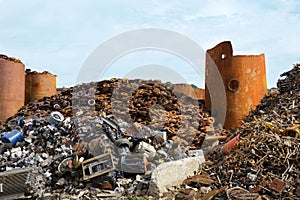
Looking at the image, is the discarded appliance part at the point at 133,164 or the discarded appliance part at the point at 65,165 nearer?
the discarded appliance part at the point at 133,164

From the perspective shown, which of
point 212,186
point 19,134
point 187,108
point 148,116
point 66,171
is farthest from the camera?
point 187,108

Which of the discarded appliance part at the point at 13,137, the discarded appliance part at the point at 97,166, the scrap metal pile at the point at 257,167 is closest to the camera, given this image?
the scrap metal pile at the point at 257,167

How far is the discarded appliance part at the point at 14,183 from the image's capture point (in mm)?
5082

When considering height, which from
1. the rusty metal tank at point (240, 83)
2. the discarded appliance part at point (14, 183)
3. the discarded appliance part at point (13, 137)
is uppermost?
the rusty metal tank at point (240, 83)

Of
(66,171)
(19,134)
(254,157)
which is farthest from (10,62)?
(254,157)

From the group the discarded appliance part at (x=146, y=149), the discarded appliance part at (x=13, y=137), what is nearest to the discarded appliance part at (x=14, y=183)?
the discarded appliance part at (x=13, y=137)

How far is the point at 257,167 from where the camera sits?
504 centimetres

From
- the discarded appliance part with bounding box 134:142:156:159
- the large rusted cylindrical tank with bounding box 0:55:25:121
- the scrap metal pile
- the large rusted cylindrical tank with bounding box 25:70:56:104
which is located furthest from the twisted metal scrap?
the large rusted cylindrical tank with bounding box 25:70:56:104

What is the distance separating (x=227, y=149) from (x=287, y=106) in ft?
5.65

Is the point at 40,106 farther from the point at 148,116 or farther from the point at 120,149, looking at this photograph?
the point at 120,149

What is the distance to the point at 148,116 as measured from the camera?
26.9 feet

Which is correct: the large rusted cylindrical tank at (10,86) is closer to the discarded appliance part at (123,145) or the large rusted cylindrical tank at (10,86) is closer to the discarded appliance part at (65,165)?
the discarded appliance part at (65,165)

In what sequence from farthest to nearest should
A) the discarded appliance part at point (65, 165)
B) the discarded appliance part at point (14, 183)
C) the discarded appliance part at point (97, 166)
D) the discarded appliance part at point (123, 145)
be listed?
the discarded appliance part at point (123, 145), the discarded appliance part at point (65, 165), the discarded appliance part at point (97, 166), the discarded appliance part at point (14, 183)

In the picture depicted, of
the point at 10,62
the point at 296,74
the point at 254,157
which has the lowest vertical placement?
the point at 254,157
